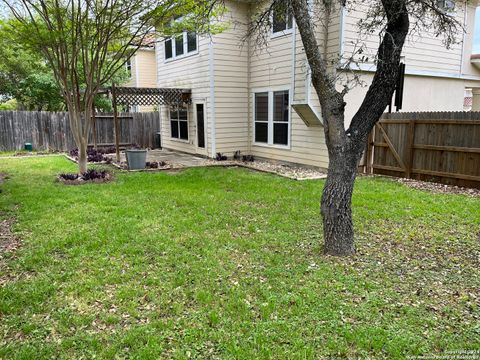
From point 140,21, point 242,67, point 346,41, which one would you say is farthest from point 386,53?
point 242,67

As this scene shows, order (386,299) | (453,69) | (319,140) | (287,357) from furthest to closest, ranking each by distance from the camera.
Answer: (453,69) → (319,140) → (386,299) → (287,357)

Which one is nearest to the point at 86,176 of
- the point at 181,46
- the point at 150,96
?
the point at 150,96

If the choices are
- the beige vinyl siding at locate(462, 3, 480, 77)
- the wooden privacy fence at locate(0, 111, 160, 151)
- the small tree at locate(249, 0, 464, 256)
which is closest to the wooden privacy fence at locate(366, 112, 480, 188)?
the beige vinyl siding at locate(462, 3, 480, 77)

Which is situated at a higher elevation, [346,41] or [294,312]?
[346,41]

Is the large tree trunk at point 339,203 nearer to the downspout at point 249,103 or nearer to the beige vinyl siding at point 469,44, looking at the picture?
the downspout at point 249,103

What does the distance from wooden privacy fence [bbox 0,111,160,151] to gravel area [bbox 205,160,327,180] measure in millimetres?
6378

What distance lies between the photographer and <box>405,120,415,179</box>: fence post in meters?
8.48

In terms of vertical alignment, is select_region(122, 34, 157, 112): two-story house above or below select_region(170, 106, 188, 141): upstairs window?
above

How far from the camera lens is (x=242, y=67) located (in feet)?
38.8

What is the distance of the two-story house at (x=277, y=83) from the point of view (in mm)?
9211

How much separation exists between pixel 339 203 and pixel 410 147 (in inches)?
215

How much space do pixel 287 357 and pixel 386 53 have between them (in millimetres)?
3048

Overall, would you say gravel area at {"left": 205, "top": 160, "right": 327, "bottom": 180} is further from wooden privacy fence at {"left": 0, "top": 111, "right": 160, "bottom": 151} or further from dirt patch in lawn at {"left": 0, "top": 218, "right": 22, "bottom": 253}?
wooden privacy fence at {"left": 0, "top": 111, "right": 160, "bottom": 151}

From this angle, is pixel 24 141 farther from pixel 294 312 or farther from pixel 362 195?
pixel 294 312
